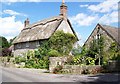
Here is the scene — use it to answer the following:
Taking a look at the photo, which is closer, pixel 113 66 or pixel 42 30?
pixel 113 66

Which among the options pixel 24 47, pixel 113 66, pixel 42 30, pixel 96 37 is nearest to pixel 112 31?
pixel 96 37

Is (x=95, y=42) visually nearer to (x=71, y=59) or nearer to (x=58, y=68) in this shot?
(x=71, y=59)

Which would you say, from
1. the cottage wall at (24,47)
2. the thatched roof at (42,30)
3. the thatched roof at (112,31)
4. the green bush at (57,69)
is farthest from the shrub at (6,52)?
the green bush at (57,69)

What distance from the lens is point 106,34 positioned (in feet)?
117

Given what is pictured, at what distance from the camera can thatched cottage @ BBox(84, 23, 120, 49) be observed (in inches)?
1372

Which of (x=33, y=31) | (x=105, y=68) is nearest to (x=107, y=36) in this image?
(x=105, y=68)

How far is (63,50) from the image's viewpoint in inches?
1444

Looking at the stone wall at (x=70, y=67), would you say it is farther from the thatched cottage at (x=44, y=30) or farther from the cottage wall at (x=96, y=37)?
the thatched cottage at (x=44, y=30)

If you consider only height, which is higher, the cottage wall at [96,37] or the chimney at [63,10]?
the chimney at [63,10]

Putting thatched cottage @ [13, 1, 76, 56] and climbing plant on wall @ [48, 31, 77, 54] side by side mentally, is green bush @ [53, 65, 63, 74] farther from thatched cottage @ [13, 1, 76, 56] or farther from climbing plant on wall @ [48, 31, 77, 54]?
thatched cottage @ [13, 1, 76, 56]

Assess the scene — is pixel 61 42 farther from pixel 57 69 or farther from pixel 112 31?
pixel 57 69

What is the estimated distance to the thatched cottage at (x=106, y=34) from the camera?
114 ft

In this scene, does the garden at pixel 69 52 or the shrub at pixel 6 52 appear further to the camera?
the shrub at pixel 6 52

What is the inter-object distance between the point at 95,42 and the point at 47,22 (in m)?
12.5
